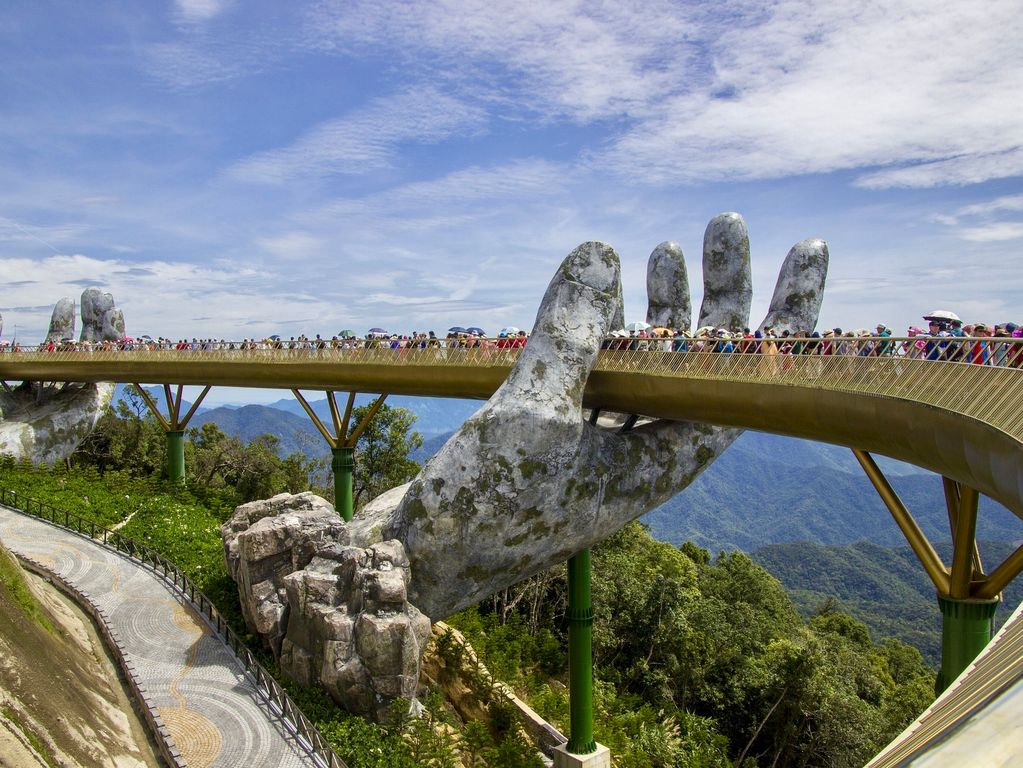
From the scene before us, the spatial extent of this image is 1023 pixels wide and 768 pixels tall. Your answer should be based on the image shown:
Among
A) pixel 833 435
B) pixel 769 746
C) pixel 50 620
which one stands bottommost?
pixel 769 746

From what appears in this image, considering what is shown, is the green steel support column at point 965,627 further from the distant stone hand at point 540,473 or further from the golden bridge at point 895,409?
the distant stone hand at point 540,473

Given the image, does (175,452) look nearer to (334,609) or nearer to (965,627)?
(334,609)

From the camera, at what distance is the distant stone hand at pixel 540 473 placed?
18938 mm

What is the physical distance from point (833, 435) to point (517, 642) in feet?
62.0

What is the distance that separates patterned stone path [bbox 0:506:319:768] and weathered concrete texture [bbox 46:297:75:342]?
68.5ft

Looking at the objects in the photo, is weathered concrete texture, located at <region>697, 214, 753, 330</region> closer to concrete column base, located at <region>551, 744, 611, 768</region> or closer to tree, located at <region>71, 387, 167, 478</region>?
concrete column base, located at <region>551, 744, 611, 768</region>

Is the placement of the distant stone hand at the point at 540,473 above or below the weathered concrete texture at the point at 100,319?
below

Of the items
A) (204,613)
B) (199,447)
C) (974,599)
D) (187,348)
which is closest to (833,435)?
(974,599)

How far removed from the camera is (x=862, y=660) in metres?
40.2

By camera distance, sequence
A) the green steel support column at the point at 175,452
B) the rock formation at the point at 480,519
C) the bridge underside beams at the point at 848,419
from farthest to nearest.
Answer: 1. the green steel support column at the point at 175,452
2. the rock formation at the point at 480,519
3. the bridge underside beams at the point at 848,419

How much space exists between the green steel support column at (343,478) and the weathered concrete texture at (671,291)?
1271 cm

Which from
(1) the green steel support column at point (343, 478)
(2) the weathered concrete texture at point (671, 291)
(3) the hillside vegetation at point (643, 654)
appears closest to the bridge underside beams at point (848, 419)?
(2) the weathered concrete texture at point (671, 291)

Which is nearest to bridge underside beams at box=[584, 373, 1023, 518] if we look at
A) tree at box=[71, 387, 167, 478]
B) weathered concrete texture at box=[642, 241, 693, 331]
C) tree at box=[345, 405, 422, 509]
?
weathered concrete texture at box=[642, 241, 693, 331]

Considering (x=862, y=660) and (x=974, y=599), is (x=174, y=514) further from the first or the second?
(x=862, y=660)
